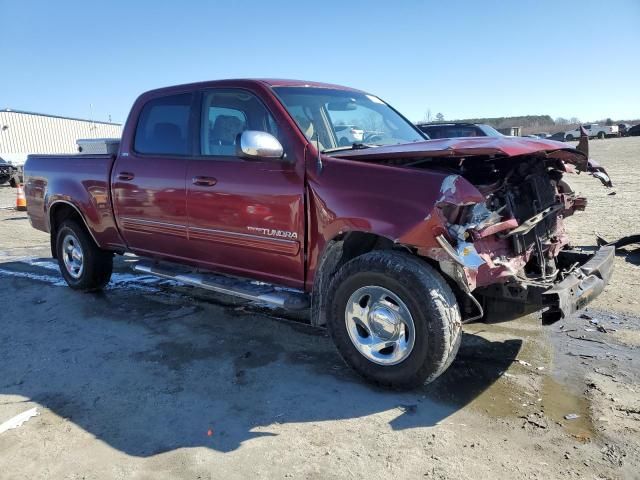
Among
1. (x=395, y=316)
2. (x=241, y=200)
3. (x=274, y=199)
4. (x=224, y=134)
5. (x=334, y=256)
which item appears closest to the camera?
(x=395, y=316)

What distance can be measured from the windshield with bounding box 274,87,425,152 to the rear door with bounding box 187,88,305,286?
0.82ft

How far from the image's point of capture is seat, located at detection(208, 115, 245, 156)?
4.23 metres

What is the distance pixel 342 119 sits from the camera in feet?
14.0

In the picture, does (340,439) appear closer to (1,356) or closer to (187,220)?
(187,220)

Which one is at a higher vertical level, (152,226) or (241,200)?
(241,200)

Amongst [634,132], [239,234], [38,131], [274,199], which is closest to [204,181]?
[239,234]

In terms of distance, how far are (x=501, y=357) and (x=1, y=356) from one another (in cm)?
393

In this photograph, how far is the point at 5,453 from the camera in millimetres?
2881

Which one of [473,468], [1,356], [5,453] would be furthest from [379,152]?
[1,356]

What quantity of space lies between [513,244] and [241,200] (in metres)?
1.99

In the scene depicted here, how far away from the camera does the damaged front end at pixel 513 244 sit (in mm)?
3053

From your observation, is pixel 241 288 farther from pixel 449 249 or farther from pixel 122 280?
pixel 122 280

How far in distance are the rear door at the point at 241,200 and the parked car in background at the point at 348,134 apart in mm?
529

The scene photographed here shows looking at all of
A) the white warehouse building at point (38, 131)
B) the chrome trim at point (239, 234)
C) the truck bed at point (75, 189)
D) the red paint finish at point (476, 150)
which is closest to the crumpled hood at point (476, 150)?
the red paint finish at point (476, 150)
